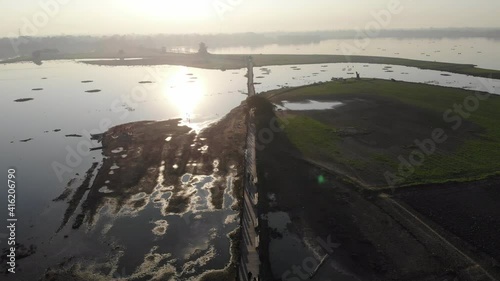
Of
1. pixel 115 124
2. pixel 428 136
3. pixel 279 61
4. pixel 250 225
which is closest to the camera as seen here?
pixel 250 225

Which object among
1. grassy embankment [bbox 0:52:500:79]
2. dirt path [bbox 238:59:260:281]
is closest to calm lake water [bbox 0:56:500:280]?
dirt path [bbox 238:59:260:281]

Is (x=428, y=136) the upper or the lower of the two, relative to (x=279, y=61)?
lower

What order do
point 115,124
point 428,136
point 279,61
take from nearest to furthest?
point 428,136 → point 115,124 → point 279,61

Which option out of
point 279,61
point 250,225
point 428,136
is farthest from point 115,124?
point 279,61

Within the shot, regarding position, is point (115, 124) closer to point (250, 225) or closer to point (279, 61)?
point (250, 225)

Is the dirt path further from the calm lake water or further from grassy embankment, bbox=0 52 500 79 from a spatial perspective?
grassy embankment, bbox=0 52 500 79

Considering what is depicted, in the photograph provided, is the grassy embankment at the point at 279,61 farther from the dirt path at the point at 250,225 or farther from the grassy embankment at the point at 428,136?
the dirt path at the point at 250,225

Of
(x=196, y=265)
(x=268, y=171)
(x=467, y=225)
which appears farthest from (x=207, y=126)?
(x=467, y=225)
